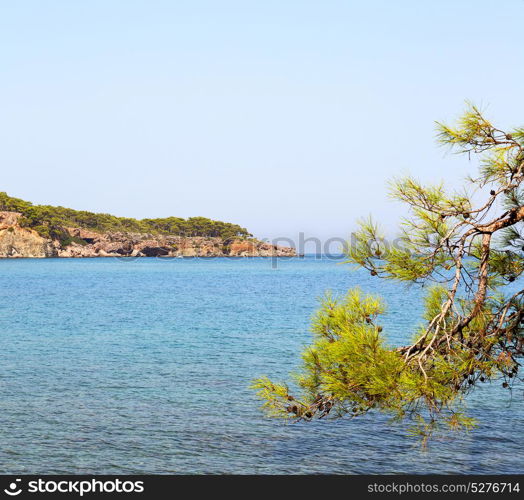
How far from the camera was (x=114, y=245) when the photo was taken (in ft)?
548

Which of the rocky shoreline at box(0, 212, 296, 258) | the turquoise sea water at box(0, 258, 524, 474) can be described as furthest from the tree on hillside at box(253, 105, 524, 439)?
the rocky shoreline at box(0, 212, 296, 258)

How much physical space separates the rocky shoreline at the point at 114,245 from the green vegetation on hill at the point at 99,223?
169 cm

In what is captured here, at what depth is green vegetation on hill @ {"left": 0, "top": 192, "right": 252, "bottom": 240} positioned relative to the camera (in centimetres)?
13962

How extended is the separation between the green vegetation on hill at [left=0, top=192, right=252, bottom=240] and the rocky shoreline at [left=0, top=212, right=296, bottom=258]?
1694 mm

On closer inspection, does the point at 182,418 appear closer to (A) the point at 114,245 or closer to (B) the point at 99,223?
(A) the point at 114,245

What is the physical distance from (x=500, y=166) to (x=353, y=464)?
7.43 metres

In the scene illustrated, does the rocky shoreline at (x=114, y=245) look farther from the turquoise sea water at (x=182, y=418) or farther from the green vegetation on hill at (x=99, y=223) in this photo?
the turquoise sea water at (x=182, y=418)

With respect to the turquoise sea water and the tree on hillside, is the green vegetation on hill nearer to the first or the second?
the turquoise sea water

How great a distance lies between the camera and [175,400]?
17766 mm

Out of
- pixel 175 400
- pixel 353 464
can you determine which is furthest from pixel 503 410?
pixel 175 400

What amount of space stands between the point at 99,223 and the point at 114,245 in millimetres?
6911

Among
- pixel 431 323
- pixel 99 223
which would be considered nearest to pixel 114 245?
pixel 99 223

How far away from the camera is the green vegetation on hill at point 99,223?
458 feet
